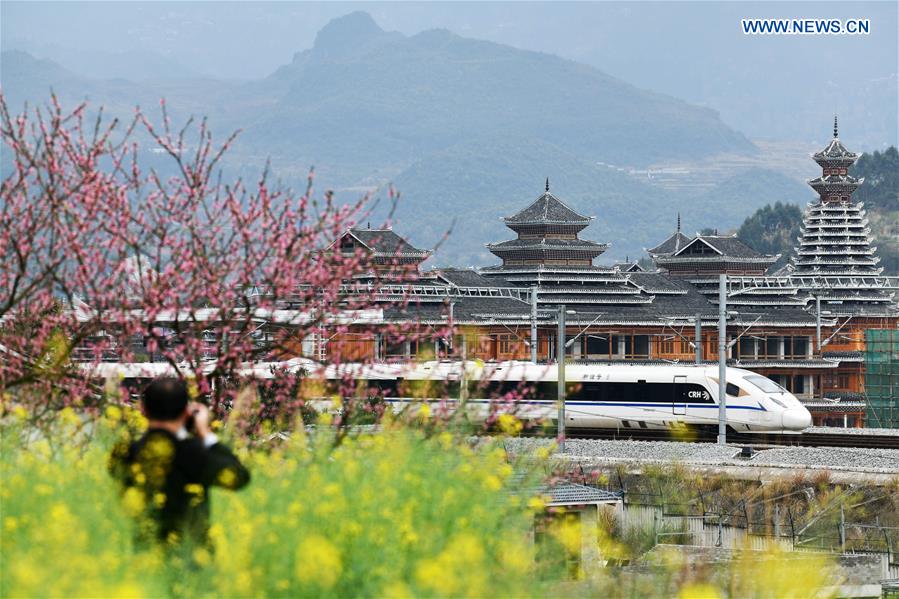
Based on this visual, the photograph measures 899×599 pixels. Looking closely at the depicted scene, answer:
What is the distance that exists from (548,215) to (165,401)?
72.9 meters

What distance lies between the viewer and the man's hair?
8.80 meters

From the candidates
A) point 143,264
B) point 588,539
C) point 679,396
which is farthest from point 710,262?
point 143,264

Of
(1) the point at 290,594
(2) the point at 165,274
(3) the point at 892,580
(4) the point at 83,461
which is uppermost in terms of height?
(2) the point at 165,274

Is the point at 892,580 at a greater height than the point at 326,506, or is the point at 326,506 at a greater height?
the point at 326,506

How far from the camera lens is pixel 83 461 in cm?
1053

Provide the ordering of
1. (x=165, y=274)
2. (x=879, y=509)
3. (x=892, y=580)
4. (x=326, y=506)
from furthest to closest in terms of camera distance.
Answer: (x=879, y=509) → (x=892, y=580) → (x=165, y=274) → (x=326, y=506)

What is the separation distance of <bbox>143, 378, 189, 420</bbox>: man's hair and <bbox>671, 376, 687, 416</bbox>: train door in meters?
34.7

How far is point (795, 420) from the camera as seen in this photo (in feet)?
136

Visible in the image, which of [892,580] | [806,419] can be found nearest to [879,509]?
[892,580]

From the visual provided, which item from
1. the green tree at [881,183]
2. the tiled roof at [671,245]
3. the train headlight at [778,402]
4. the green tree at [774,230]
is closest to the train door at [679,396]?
the train headlight at [778,402]

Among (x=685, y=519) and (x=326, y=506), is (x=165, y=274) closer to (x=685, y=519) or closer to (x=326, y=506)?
(x=326, y=506)

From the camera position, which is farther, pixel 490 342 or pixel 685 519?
pixel 490 342

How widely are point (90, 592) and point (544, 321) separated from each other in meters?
63.5

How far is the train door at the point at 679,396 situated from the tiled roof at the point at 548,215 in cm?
3769
